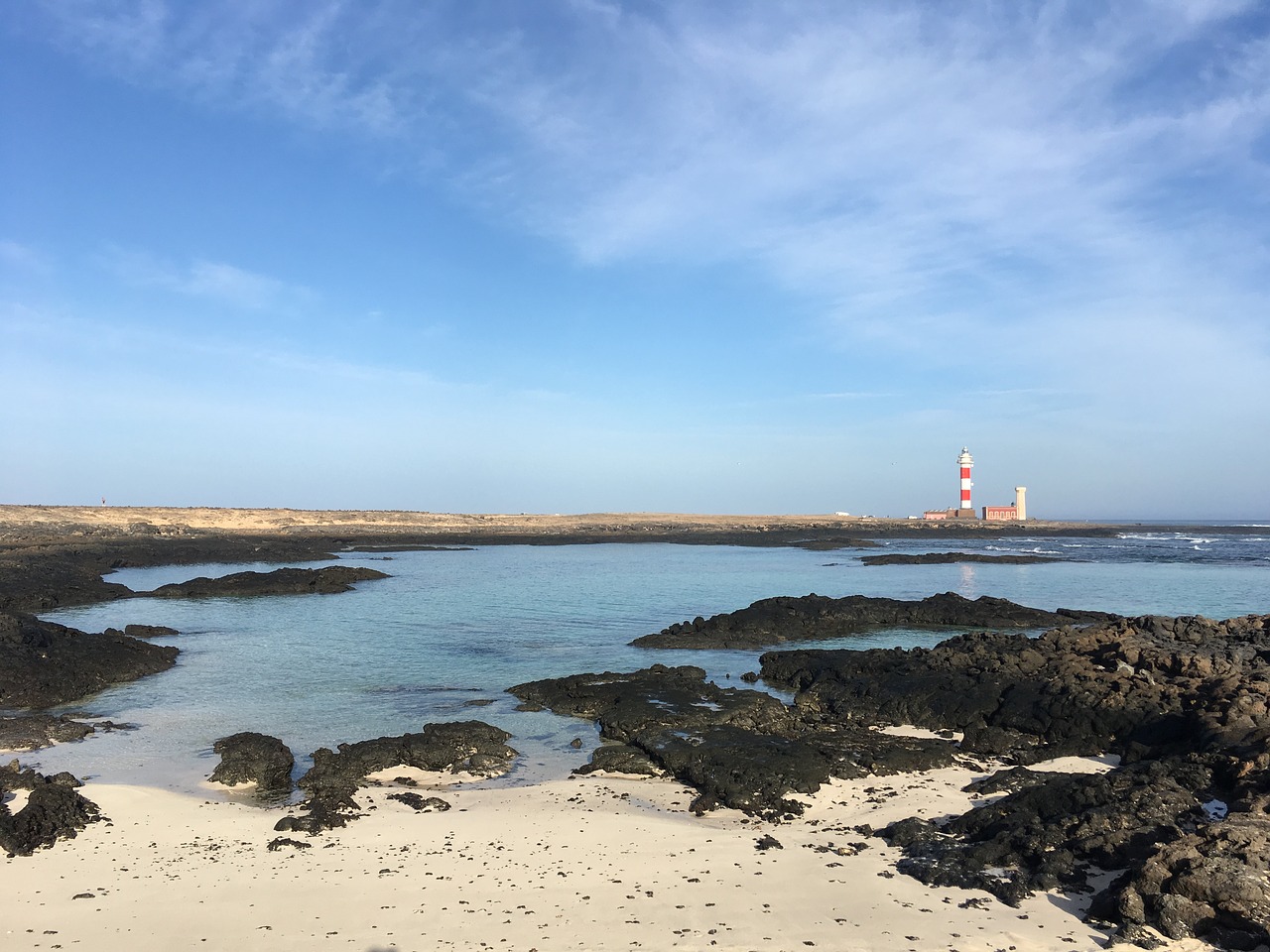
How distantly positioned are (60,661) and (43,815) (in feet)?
31.3

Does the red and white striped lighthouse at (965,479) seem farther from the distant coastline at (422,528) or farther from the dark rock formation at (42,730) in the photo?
the dark rock formation at (42,730)

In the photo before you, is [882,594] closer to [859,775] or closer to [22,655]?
[859,775]

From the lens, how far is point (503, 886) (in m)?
6.95

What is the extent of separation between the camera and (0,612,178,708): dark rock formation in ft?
48.1

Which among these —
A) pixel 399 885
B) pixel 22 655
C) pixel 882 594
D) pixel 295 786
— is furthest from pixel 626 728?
pixel 882 594

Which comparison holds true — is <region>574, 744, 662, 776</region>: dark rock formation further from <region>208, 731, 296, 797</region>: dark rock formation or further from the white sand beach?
<region>208, 731, 296, 797</region>: dark rock formation

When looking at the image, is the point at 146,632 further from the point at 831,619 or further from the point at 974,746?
the point at 974,746

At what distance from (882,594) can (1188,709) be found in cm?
2052

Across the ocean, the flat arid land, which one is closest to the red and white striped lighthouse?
the flat arid land

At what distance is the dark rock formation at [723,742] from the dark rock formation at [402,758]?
1.49m

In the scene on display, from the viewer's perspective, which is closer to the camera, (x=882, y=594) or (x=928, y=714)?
(x=928, y=714)

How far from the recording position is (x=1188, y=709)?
11.5 m

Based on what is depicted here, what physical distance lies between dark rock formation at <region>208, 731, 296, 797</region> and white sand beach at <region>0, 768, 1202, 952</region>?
0.67m

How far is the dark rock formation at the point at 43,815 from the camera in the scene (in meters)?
7.58
